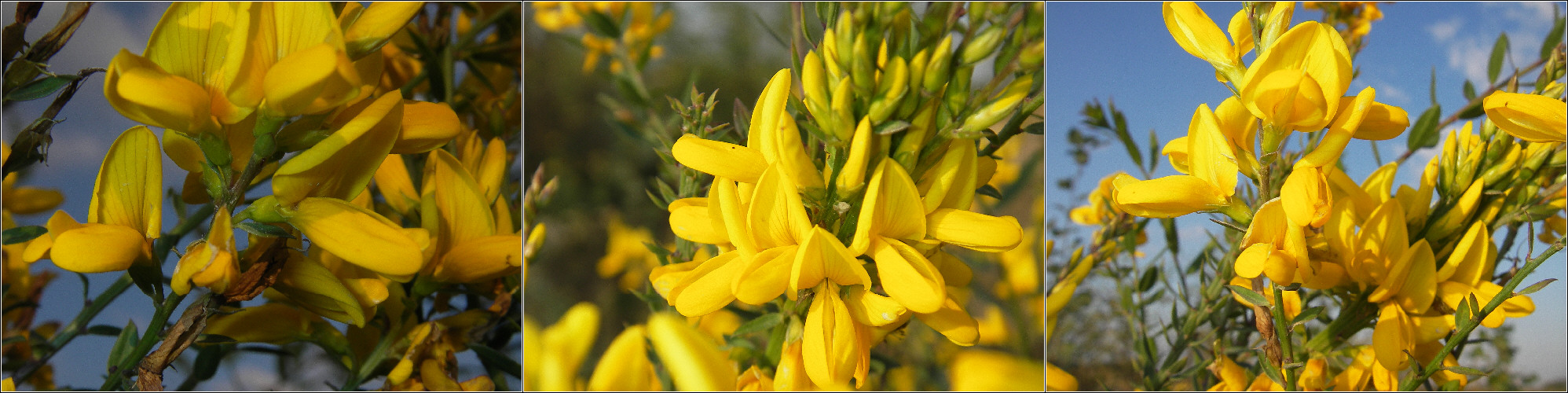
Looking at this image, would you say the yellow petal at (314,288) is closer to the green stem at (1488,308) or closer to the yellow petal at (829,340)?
the yellow petal at (829,340)

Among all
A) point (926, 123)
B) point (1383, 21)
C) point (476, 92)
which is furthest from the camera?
point (1383, 21)

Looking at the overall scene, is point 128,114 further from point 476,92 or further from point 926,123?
point 926,123

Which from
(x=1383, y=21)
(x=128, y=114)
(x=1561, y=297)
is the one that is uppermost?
(x=1383, y=21)

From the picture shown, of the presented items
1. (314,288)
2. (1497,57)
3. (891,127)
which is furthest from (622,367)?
(1497,57)

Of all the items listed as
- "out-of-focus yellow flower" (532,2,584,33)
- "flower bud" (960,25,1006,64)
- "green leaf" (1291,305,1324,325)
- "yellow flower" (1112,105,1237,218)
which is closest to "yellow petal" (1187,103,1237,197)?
"yellow flower" (1112,105,1237,218)

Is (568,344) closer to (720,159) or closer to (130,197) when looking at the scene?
(720,159)

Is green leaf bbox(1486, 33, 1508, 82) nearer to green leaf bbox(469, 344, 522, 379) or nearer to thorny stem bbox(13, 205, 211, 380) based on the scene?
green leaf bbox(469, 344, 522, 379)

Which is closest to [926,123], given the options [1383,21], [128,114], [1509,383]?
[128,114]
